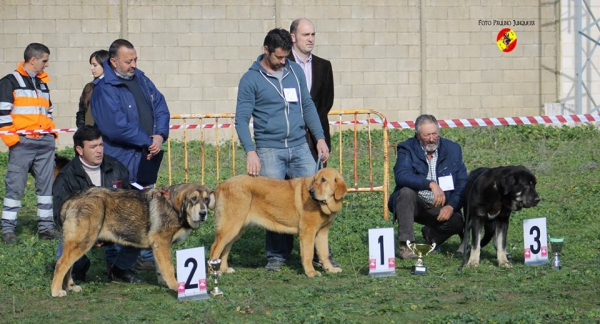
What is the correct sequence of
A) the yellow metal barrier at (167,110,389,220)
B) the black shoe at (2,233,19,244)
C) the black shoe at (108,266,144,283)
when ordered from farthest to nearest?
1. the yellow metal barrier at (167,110,389,220)
2. the black shoe at (2,233,19,244)
3. the black shoe at (108,266,144,283)

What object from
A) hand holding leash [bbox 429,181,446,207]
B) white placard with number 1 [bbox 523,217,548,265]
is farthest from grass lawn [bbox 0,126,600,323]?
hand holding leash [bbox 429,181,446,207]

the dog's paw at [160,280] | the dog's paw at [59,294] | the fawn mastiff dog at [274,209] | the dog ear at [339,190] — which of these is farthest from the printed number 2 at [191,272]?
the dog ear at [339,190]

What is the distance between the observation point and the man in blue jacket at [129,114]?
7816 millimetres

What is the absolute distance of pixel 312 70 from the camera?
8570 millimetres

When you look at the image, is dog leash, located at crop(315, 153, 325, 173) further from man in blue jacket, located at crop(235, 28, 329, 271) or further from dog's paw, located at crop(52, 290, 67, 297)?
dog's paw, located at crop(52, 290, 67, 297)

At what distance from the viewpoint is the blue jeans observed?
802 centimetres

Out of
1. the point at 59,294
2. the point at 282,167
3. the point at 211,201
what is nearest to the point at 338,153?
the point at 282,167

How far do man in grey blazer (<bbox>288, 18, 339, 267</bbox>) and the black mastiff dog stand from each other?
1274mm

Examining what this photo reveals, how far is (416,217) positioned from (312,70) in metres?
1.72

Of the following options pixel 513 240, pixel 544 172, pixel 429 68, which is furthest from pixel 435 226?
pixel 429 68

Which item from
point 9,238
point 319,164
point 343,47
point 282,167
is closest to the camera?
point 282,167

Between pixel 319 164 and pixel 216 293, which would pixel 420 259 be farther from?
pixel 216 293

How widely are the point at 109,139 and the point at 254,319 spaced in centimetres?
250

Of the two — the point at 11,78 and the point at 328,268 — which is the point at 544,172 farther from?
the point at 11,78
